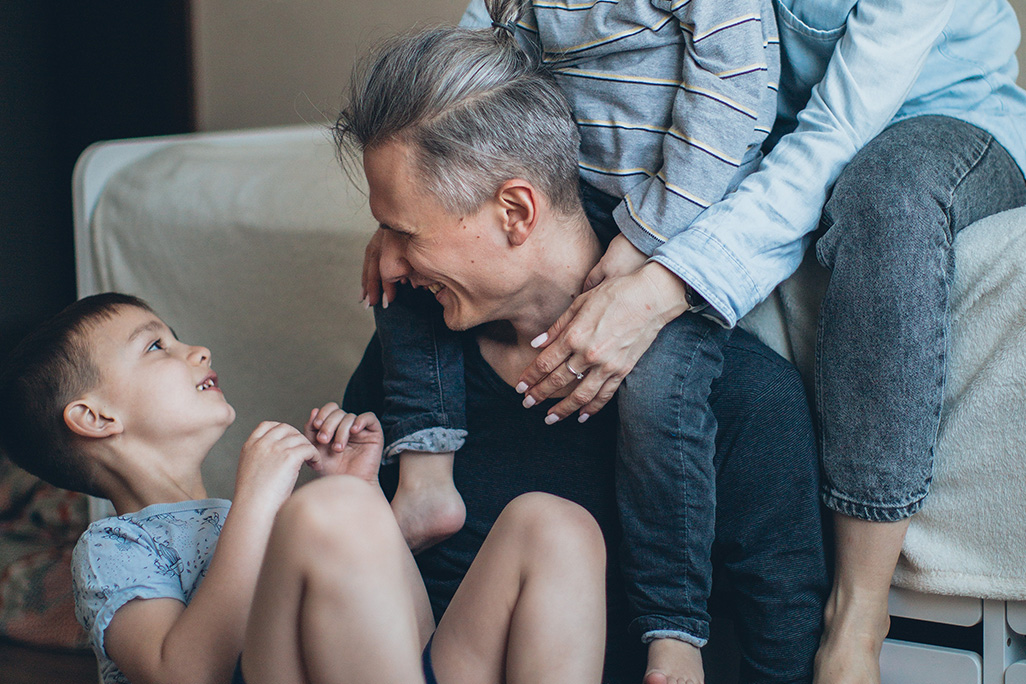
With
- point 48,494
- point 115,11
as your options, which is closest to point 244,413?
point 48,494

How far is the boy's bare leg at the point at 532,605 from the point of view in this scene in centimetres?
74

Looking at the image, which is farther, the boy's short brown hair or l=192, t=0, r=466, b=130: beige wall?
l=192, t=0, r=466, b=130: beige wall

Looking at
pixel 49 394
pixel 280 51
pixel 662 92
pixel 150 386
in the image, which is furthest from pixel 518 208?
pixel 280 51

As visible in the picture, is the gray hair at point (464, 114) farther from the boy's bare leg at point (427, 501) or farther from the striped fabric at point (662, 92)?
the boy's bare leg at point (427, 501)

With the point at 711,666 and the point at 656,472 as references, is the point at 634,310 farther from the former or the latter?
the point at 711,666

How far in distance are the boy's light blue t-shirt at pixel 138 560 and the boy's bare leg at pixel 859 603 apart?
2.29 ft

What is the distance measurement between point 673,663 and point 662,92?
23.9 inches

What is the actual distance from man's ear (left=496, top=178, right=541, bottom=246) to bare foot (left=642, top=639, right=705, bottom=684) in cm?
46

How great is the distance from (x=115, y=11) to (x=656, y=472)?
2.28 m

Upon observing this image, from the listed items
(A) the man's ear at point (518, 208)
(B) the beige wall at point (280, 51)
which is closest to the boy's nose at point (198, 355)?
(A) the man's ear at point (518, 208)

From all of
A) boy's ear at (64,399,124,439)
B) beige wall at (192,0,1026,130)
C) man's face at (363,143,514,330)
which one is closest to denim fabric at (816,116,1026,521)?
man's face at (363,143,514,330)

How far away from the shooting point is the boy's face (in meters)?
1.03

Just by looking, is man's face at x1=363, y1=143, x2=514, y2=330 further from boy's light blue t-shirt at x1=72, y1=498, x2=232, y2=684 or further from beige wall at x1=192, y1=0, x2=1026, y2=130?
beige wall at x1=192, y1=0, x2=1026, y2=130

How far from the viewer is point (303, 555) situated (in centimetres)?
65
